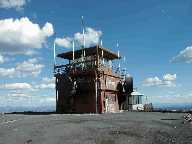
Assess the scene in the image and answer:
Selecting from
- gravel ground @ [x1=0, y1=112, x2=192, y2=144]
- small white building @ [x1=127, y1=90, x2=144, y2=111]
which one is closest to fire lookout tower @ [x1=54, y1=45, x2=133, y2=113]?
small white building @ [x1=127, y1=90, x2=144, y2=111]

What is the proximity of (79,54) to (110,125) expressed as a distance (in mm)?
29737

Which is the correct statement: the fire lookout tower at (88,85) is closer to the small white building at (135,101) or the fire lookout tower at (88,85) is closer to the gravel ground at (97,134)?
the small white building at (135,101)

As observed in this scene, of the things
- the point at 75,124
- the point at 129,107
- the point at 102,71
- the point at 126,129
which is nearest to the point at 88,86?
the point at 102,71

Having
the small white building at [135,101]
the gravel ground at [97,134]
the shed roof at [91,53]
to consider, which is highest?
the shed roof at [91,53]

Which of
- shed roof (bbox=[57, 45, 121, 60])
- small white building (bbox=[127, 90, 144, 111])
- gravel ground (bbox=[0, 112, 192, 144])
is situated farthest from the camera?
small white building (bbox=[127, 90, 144, 111])

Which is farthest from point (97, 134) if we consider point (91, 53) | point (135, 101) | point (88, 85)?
point (135, 101)

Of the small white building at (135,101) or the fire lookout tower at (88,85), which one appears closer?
the fire lookout tower at (88,85)

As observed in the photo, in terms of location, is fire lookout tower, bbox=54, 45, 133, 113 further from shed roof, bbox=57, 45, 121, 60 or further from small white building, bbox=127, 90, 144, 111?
small white building, bbox=127, 90, 144, 111

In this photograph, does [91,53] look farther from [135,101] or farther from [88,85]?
[135,101]

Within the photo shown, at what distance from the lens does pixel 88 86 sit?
167 feet

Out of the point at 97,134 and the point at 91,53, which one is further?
the point at 91,53

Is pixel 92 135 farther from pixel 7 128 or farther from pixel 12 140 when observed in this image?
pixel 7 128

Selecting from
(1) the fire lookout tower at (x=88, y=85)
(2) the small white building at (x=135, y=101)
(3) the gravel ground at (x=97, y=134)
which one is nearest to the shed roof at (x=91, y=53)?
(1) the fire lookout tower at (x=88, y=85)

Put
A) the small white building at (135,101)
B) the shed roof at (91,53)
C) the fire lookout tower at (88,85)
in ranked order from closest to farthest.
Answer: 1. the fire lookout tower at (88,85)
2. the shed roof at (91,53)
3. the small white building at (135,101)
